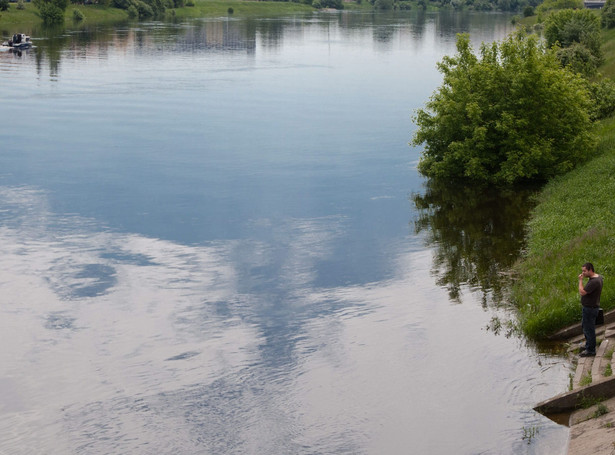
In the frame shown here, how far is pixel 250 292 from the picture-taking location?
2798cm

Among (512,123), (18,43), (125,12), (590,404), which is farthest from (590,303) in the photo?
(125,12)

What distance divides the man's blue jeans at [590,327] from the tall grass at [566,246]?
2.17 meters

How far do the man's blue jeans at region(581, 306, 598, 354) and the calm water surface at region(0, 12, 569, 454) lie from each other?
1.02m

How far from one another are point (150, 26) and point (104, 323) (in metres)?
120

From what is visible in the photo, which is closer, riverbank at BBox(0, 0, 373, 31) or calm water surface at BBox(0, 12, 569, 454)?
calm water surface at BBox(0, 12, 569, 454)

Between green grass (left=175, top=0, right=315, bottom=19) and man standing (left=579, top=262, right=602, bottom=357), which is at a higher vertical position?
green grass (left=175, top=0, right=315, bottom=19)

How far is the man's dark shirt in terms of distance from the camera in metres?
19.9

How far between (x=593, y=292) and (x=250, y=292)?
12134 mm

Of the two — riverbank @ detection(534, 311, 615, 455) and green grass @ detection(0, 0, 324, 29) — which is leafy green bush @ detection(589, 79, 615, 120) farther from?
green grass @ detection(0, 0, 324, 29)

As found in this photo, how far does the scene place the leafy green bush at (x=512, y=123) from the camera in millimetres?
39875

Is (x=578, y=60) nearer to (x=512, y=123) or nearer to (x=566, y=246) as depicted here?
(x=512, y=123)

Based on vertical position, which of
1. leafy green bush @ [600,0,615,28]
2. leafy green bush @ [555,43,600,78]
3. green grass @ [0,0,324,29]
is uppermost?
green grass @ [0,0,324,29]

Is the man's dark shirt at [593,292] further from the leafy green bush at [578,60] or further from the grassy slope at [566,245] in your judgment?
the leafy green bush at [578,60]

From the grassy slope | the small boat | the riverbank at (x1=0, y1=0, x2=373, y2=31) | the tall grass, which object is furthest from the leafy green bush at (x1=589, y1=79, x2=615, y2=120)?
the riverbank at (x1=0, y1=0, x2=373, y2=31)
